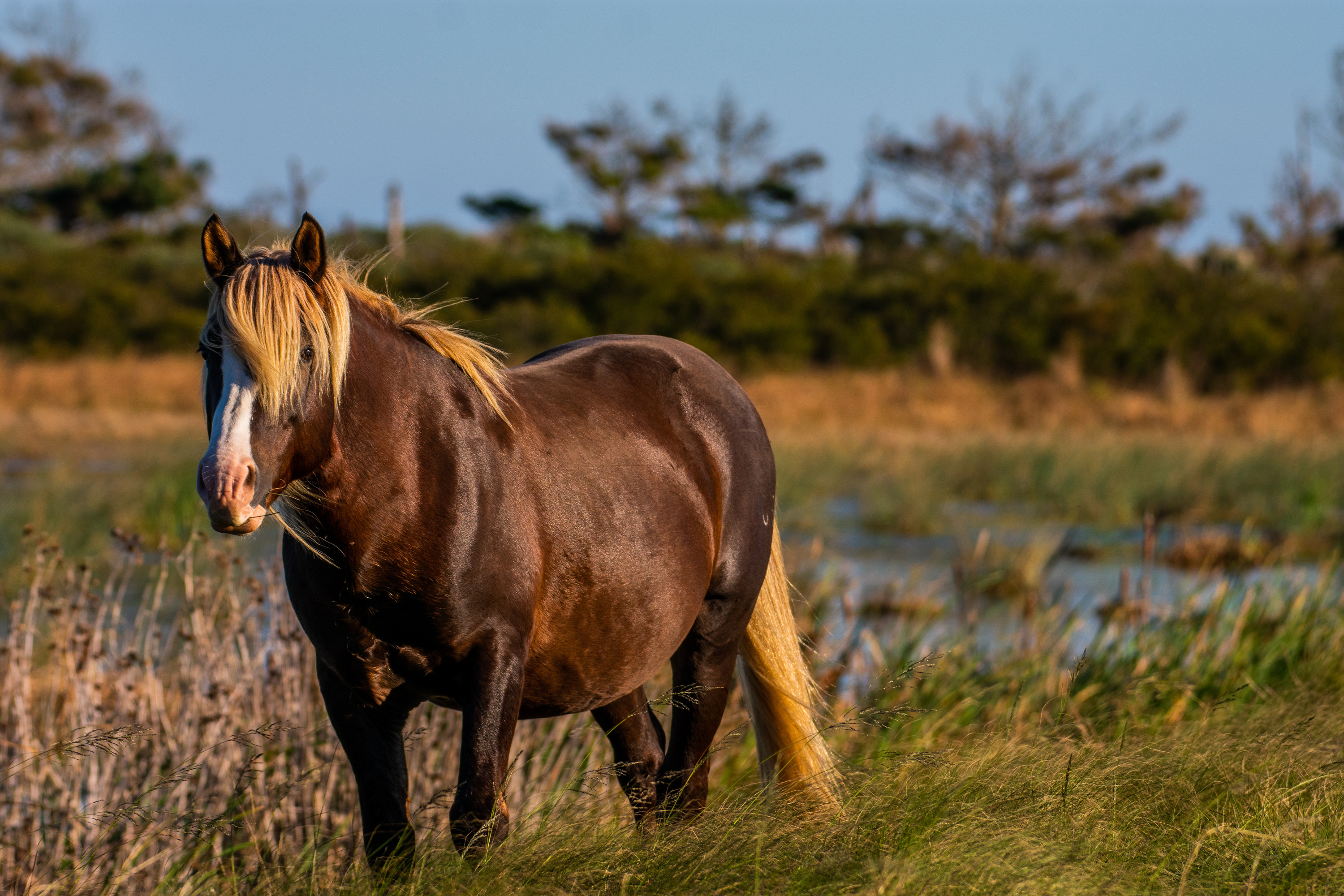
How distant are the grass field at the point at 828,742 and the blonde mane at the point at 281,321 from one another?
36.3 inches

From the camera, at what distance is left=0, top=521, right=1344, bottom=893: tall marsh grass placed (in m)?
2.52

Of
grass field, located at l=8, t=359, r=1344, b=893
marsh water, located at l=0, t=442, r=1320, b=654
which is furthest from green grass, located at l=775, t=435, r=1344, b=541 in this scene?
grass field, located at l=8, t=359, r=1344, b=893

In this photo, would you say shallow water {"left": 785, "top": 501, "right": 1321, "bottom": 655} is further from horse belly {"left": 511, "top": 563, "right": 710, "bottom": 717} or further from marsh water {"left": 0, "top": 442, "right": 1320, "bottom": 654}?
horse belly {"left": 511, "top": 563, "right": 710, "bottom": 717}

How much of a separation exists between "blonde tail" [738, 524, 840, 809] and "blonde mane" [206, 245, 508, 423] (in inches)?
56.5

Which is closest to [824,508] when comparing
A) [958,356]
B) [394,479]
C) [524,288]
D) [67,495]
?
[67,495]

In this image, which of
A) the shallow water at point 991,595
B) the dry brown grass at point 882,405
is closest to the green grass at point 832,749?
the shallow water at point 991,595

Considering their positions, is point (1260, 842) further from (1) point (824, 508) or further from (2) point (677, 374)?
(1) point (824, 508)

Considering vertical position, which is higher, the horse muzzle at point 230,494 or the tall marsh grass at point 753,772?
the horse muzzle at point 230,494

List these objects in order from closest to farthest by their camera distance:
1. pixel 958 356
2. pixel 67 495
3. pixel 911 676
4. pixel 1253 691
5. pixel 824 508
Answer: pixel 911 676 → pixel 1253 691 → pixel 67 495 → pixel 824 508 → pixel 958 356

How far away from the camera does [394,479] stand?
2482 mm

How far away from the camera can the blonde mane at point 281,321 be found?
86.7 inches

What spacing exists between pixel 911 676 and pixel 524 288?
22285mm

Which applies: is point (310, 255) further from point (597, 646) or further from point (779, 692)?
point (779, 692)

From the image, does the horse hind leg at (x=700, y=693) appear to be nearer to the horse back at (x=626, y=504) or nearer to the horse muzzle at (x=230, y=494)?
the horse back at (x=626, y=504)
